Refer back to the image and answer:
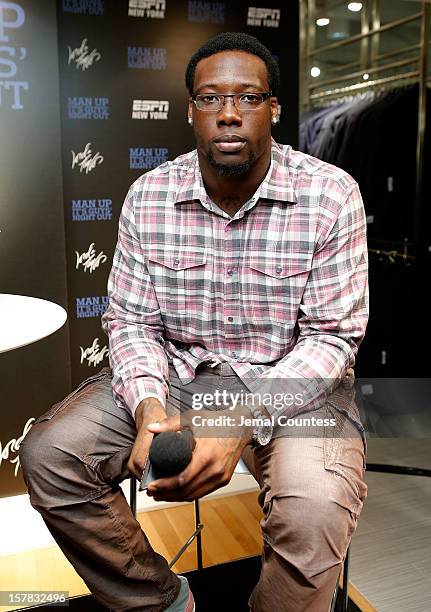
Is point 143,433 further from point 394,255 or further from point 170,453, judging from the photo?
point 394,255

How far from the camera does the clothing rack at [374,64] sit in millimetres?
2971

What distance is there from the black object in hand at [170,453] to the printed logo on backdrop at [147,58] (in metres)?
1.86

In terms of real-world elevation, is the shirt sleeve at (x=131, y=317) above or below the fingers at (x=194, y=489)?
above

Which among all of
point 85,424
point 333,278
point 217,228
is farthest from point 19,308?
point 333,278

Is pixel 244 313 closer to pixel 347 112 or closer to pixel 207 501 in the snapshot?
pixel 207 501

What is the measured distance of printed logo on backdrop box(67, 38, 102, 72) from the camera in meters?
2.44

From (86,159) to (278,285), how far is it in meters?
1.33

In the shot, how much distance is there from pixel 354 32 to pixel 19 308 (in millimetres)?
2589

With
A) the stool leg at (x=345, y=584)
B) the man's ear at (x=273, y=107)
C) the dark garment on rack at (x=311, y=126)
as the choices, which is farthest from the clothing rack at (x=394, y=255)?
the stool leg at (x=345, y=584)

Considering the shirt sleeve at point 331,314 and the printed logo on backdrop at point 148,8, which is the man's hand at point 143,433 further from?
the printed logo on backdrop at point 148,8

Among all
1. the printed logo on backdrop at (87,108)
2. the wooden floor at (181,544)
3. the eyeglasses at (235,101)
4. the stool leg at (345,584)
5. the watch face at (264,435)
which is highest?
the printed logo on backdrop at (87,108)

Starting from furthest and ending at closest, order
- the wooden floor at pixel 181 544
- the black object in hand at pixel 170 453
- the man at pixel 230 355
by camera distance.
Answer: the wooden floor at pixel 181 544, the man at pixel 230 355, the black object in hand at pixel 170 453

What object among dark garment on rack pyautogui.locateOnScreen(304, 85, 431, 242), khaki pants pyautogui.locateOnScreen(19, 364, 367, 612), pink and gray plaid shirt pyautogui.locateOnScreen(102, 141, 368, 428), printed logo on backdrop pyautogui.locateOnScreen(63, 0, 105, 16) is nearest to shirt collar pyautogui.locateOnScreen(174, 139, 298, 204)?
pink and gray plaid shirt pyautogui.locateOnScreen(102, 141, 368, 428)

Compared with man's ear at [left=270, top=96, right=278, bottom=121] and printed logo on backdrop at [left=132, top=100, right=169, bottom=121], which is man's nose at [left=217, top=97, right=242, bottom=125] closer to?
man's ear at [left=270, top=96, right=278, bottom=121]
